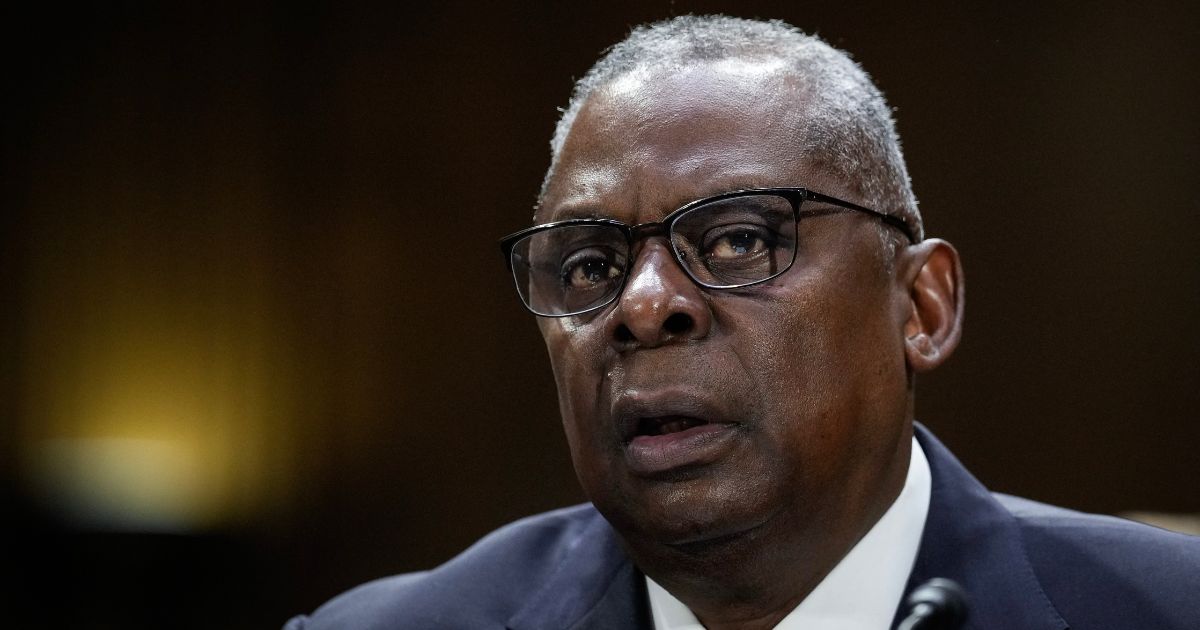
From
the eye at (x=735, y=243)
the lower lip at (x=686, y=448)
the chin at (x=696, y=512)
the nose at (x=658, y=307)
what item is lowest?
the chin at (x=696, y=512)

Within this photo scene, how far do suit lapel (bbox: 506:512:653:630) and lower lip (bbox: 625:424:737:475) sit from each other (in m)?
0.36

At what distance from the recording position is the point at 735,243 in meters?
1.48

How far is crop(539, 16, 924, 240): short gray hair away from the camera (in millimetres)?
1561

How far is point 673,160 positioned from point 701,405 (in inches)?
12.7

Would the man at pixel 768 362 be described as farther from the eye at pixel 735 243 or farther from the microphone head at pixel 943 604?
the microphone head at pixel 943 604

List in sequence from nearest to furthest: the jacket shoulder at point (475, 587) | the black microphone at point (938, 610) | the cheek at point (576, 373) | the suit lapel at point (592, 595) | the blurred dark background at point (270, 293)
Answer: the black microphone at point (938, 610) < the cheek at point (576, 373) < the suit lapel at point (592, 595) < the jacket shoulder at point (475, 587) < the blurred dark background at point (270, 293)

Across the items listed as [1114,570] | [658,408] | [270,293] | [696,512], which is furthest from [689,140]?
[270,293]

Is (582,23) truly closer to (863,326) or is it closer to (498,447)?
(498,447)

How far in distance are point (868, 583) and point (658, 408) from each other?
1.30 ft

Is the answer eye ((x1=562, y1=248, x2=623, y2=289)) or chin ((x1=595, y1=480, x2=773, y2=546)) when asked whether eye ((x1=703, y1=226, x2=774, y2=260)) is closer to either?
eye ((x1=562, y1=248, x2=623, y2=289))

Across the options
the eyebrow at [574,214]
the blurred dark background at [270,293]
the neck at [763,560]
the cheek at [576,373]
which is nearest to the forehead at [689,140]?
the eyebrow at [574,214]

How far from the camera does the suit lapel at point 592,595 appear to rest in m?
1.70

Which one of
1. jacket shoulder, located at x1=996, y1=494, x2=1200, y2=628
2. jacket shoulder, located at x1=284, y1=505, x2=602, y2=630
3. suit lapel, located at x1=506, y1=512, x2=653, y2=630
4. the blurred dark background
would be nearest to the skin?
suit lapel, located at x1=506, y1=512, x2=653, y2=630

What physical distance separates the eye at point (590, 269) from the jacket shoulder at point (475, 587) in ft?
1.59
